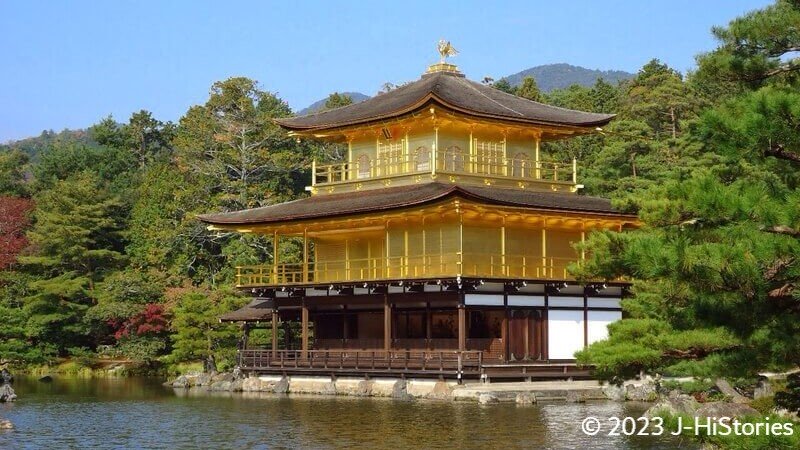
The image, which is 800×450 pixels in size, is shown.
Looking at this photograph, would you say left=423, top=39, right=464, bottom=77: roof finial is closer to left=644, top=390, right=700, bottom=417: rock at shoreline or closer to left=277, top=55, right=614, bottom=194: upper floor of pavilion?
left=277, top=55, right=614, bottom=194: upper floor of pavilion

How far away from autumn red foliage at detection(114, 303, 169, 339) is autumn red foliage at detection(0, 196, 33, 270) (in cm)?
959

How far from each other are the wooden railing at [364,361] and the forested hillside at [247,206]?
4547 millimetres

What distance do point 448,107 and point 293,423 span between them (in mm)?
12909

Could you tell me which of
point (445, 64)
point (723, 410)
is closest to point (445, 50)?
point (445, 64)

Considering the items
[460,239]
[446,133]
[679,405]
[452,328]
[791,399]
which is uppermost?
[446,133]

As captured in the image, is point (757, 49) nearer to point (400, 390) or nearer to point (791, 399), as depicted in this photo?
point (791, 399)

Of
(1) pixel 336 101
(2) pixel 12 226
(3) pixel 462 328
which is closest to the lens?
(3) pixel 462 328

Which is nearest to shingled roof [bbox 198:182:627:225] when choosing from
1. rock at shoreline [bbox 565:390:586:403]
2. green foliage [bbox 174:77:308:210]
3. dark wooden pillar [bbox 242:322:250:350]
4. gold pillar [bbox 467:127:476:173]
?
gold pillar [bbox 467:127:476:173]

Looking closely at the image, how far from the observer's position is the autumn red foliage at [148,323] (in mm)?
47688

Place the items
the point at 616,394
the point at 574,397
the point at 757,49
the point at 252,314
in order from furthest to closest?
1. the point at 252,314
2. the point at 616,394
3. the point at 574,397
4. the point at 757,49

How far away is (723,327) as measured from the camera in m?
12.3

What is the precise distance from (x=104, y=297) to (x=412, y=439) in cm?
→ 3090

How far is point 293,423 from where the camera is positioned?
2578cm

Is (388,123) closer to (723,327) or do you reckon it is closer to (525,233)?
(525,233)
